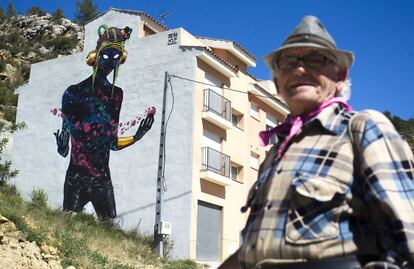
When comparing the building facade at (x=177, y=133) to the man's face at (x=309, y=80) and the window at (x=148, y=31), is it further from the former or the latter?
the man's face at (x=309, y=80)

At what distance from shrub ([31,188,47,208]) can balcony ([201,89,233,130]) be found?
276 inches

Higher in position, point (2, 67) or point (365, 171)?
point (2, 67)

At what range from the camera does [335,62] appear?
2.36 meters

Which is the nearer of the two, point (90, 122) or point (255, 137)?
point (90, 122)

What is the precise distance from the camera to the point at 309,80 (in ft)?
7.63

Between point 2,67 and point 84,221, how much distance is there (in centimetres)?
3049

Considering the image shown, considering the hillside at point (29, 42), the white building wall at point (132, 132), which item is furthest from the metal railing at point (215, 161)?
the hillside at point (29, 42)

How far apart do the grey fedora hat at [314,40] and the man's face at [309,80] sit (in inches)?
1.3

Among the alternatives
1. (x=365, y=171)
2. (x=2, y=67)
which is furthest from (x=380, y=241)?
(x=2, y=67)

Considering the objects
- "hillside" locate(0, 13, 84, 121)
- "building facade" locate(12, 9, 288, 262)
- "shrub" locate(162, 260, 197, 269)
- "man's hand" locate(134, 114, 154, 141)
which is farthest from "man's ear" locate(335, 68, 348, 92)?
"hillside" locate(0, 13, 84, 121)

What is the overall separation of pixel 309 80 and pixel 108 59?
73.5 ft

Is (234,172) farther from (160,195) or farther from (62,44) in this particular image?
(62,44)

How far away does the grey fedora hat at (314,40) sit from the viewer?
2.31 meters

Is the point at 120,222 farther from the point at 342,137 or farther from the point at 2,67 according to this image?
the point at 2,67
